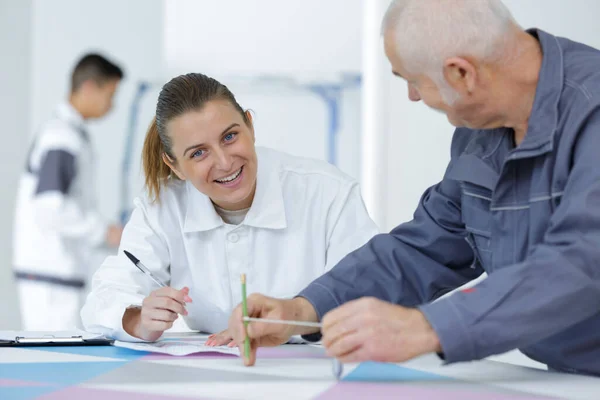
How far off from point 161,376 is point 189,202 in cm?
76

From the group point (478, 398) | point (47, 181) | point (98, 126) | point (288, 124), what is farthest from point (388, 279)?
point (98, 126)

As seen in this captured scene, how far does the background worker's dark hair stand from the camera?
14.5ft

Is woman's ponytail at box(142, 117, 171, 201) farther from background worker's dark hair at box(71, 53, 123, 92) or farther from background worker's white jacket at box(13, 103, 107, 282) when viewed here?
background worker's dark hair at box(71, 53, 123, 92)

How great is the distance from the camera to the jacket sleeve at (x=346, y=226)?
2012 millimetres

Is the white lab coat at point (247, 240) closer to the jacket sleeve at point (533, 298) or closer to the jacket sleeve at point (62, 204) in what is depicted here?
the jacket sleeve at point (533, 298)

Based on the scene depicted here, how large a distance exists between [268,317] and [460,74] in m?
0.54

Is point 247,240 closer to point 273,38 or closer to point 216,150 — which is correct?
point 216,150

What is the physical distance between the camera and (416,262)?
1.62 m

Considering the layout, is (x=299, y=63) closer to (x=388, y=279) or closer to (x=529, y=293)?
(x=388, y=279)

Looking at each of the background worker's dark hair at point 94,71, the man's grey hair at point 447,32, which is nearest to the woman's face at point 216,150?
the man's grey hair at point 447,32

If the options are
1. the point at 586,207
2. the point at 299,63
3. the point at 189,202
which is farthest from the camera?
the point at 299,63

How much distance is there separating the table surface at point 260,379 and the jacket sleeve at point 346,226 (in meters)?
0.47

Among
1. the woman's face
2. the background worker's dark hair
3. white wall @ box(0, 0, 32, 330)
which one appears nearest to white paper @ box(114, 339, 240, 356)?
the woman's face

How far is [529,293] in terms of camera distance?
1135 millimetres
